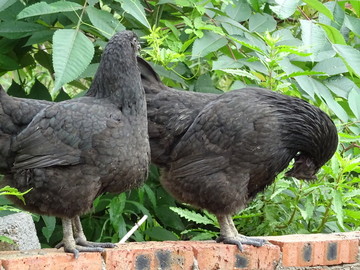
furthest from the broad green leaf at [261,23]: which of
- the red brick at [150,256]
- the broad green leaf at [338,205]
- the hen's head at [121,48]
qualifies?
the red brick at [150,256]

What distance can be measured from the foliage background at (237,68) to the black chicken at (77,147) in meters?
0.62

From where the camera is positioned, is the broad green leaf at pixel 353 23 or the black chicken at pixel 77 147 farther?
the broad green leaf at pixel 353 23

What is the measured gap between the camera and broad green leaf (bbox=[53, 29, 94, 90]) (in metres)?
3.05

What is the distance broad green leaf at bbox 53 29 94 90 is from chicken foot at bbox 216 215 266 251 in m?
0.90

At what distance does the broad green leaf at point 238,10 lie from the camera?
4.11m

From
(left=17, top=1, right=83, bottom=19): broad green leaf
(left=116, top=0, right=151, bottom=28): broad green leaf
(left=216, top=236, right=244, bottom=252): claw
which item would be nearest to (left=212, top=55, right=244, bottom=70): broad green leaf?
(left=116, top=0, right=151, bottom=28): broad green leaf

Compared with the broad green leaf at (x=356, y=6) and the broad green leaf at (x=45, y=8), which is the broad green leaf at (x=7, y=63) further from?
the broad green leaf at (x=356, y=6)

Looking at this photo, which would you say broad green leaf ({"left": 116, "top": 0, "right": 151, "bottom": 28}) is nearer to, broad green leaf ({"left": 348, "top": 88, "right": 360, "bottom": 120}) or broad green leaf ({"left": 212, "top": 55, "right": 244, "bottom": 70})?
broad green leaf ({"left": 212, "top": 55, "right": 244, "bottom": 70})

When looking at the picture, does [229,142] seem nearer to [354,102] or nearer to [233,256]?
[233,256]

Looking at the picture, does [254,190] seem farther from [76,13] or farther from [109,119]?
[76,13]

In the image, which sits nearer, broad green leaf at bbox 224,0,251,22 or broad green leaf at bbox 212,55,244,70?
broad green leaf at bbox 212,55,244,70

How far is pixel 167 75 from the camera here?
394 cm

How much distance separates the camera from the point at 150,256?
2.95 meters

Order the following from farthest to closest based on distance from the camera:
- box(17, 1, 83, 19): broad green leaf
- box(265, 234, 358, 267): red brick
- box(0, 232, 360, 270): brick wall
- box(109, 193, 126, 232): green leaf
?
box(109, 193, 126, 232): green leaf, box(265, 234, 358, 267): red brick, box(17, 1, 83, 19): broad green leaf, box(0, 232, 360, 270): brick wall
